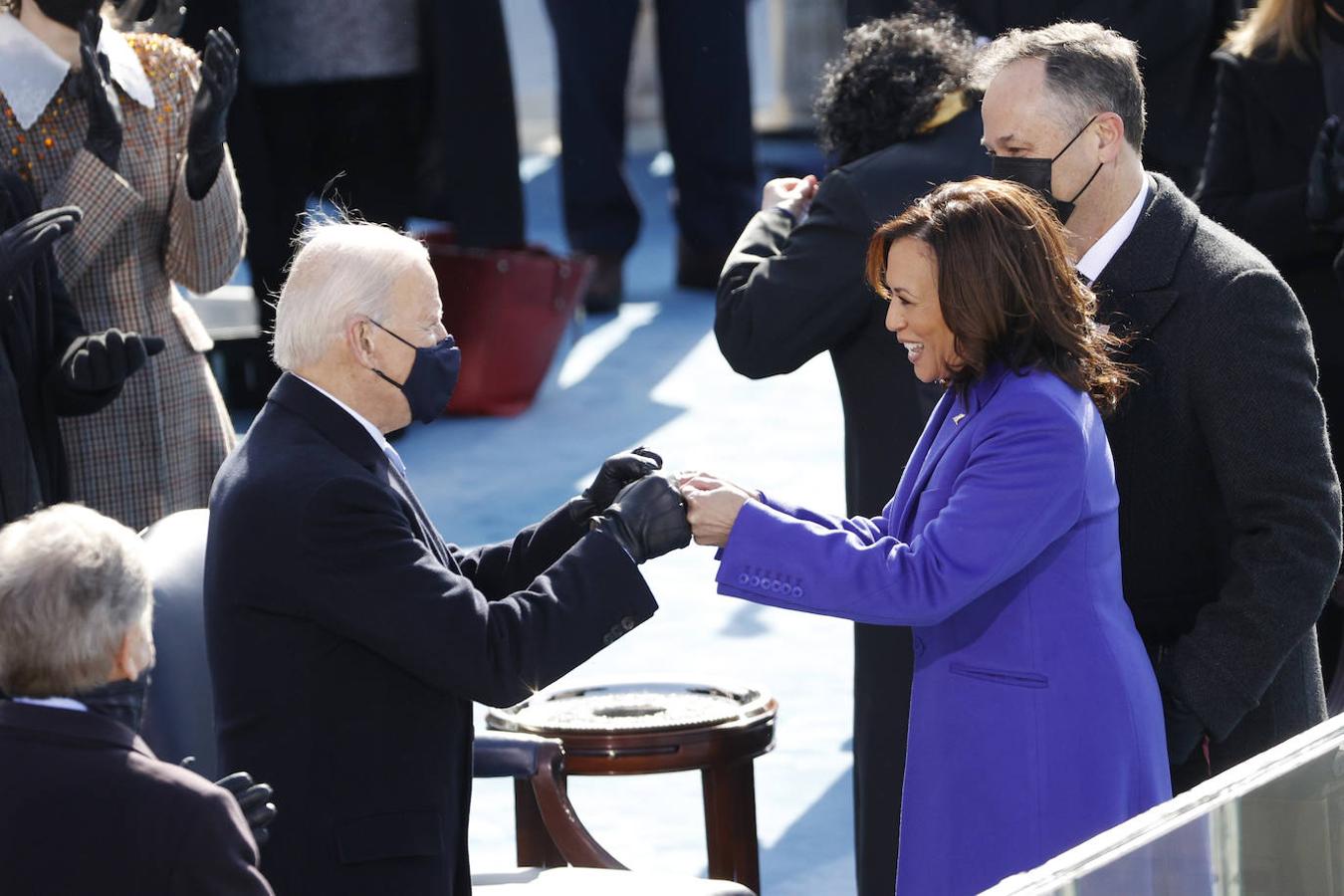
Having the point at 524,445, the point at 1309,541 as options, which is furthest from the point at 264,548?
the point at 524,445

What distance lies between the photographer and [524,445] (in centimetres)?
738

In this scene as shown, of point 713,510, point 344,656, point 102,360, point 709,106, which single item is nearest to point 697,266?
point 709,106

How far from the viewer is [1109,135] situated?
287cm

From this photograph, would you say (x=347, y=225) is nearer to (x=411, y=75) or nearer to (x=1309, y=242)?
(x=1309, y=242)

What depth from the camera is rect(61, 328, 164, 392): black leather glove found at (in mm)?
3494

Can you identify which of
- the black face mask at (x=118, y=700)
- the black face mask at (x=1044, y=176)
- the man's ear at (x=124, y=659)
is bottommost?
the black face mask at (x=118, y=700)

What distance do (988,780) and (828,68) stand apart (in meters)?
1.72

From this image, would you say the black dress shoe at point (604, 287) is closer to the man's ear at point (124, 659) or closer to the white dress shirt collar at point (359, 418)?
the white dress shirt collar at point (359, 418)

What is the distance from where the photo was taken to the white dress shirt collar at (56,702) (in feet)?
6.79

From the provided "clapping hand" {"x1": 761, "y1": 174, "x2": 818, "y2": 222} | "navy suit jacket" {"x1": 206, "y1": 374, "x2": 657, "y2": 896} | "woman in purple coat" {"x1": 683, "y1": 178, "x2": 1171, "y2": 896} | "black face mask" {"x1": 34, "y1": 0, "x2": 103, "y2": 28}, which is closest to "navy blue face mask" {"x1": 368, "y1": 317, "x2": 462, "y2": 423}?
"navy suit jacket" {"x1": 206, "y1": 374, "x2": 657, "y2": 896}

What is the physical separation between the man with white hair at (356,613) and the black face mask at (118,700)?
353mm

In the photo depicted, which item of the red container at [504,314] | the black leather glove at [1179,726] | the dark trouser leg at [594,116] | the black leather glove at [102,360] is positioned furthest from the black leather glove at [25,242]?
the dark trouser leg at [594,116]

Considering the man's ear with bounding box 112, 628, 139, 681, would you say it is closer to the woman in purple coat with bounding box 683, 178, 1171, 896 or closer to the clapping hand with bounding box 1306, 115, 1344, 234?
the woman in purple coat with bounding box 683, 178, 1171, 896

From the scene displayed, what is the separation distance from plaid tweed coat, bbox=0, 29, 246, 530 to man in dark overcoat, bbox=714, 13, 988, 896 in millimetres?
A: 1067
